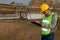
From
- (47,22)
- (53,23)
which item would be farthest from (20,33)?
(53,23)

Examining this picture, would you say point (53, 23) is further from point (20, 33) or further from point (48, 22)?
point (20, 33)

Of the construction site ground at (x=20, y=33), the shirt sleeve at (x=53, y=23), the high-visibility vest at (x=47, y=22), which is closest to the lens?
the shirt sleeve at (x=53, y=23)

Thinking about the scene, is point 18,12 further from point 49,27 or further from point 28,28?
point 49,27

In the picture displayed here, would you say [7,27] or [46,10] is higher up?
[46,10]

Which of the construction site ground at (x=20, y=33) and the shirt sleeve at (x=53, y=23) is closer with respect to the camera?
the shirt sleeve at (x=53, y=23)

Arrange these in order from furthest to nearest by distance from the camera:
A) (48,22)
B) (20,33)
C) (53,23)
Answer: (20,33)
(48,22)
(53,23)

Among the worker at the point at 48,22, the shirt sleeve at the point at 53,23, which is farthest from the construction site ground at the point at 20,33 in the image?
the shirt sleeve at the point at 53,23

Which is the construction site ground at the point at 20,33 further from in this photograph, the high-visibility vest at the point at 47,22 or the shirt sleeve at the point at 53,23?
the shirt sleeve at the point at 53,23

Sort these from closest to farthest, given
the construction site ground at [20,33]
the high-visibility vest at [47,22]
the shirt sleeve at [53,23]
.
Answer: the shirt sleeve at [53,23], the high-visibility vest at [47,22], the construction site ground at [20,33]

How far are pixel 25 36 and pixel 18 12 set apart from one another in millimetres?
8337

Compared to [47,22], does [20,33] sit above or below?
below

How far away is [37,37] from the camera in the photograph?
42.5 ft

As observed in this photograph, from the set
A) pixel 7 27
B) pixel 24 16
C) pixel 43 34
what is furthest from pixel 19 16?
pixel 43 34

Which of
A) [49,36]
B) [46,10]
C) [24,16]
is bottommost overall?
[24,16]
